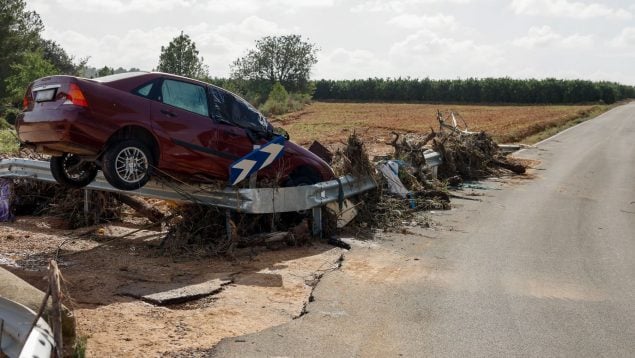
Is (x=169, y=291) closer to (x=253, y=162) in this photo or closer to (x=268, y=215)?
(x=253, y=162)

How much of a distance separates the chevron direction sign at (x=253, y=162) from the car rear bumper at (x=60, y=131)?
1.72 meters

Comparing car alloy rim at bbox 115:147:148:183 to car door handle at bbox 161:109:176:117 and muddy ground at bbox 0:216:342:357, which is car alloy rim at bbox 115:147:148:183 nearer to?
car door handle at bbox 161:109:176:117

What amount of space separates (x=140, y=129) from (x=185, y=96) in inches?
32.9

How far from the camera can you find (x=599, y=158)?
2389 cm

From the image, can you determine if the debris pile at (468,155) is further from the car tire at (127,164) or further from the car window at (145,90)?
the car tire at (127,164)

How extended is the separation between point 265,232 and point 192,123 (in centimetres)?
194

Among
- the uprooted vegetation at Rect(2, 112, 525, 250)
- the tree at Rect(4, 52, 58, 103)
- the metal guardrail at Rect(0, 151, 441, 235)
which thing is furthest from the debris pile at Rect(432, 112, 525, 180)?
the tree at Rect(4, 52, 58, 103)

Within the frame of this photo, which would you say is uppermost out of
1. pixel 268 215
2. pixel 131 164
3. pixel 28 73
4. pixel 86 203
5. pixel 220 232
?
pixel 28 73

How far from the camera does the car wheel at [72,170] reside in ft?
28.2

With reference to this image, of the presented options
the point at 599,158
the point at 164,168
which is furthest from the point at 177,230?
the point at 599,158

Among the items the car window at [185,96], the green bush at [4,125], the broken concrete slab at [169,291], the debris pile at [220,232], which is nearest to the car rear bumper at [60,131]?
the car window at [185,96]

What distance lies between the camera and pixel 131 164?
7953 millimetres

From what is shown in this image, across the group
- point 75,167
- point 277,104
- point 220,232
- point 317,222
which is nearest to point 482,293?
point 317,222

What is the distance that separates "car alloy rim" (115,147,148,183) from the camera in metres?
7.85
